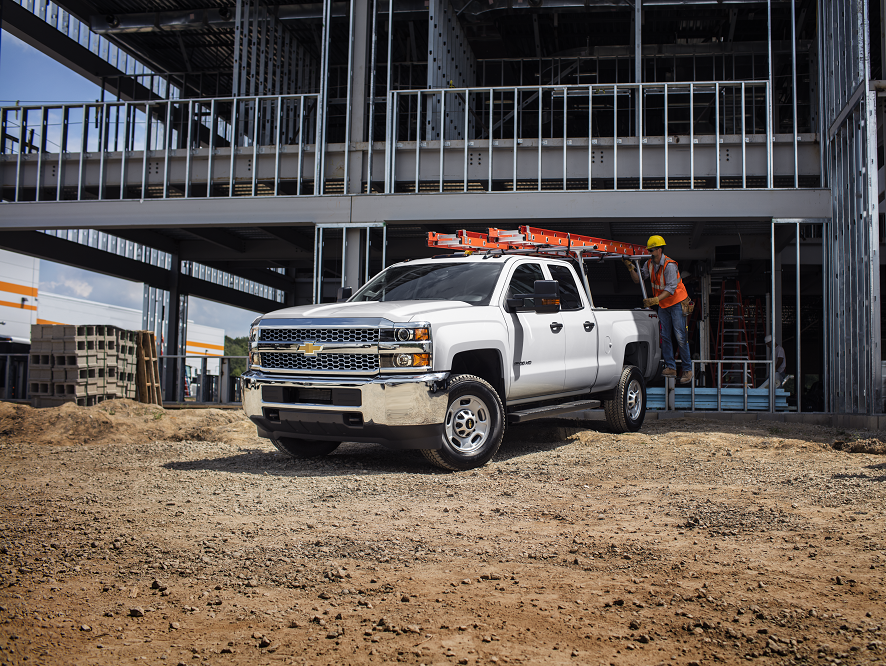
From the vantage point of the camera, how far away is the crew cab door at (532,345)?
7.55 m

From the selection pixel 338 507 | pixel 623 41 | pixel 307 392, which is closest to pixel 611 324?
pixel 307 392

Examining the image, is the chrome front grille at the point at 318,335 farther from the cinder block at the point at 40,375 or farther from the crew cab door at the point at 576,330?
the cinder block at the point at 40,375

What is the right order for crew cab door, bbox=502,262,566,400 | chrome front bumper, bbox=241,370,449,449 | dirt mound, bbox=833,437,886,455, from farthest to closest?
dirt mound, bbox=833,437,886,455 < crew cab door, bbox=502,262,566,400 < chrome front bumper, bbox=241,370,449,449

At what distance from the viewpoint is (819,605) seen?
3.22m

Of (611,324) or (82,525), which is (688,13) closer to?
(611,324)

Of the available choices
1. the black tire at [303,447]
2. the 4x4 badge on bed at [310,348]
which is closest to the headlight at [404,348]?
the 4x4 badge on bed at [310,348]

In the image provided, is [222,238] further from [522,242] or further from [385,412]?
[385,412]

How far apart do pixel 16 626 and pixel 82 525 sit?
6.11 feet

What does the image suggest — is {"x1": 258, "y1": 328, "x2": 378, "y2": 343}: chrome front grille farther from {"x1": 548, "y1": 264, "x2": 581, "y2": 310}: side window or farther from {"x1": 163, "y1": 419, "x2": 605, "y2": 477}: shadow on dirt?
{"x1": 548, "y1": 264, "x2": 581, "y2": 310}: side window

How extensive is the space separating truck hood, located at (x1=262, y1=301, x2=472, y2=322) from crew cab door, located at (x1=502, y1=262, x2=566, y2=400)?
2.24ft

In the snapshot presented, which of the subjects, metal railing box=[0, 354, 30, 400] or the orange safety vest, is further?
metal railing box=[0, 354, 30, 400]

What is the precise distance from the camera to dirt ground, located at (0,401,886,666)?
2.89 meters

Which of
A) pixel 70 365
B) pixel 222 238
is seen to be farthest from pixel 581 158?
pixel 70 365

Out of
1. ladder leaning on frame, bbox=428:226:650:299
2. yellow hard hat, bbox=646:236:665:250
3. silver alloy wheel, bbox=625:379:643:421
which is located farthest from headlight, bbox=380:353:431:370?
yellow hard hat, bbox=646:236:665:250
